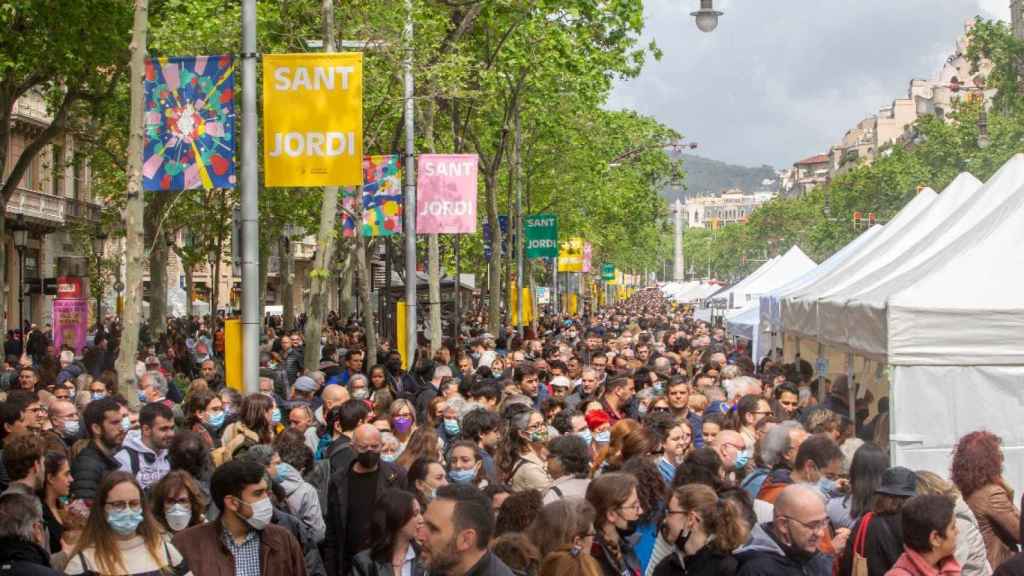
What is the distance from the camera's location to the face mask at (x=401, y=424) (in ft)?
37.1

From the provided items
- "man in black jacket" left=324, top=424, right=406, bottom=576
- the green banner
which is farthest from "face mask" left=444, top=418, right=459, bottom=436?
the green banner

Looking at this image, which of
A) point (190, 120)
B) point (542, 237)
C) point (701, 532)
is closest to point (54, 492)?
point (701, 532)

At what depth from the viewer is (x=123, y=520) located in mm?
6691

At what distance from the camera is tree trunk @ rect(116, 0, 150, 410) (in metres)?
14.5

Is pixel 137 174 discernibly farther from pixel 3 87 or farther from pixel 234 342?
pixel 3 87

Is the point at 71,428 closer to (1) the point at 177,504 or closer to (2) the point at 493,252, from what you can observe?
(1) the point at 177,504

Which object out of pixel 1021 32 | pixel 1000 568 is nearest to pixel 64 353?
pixel 1000 568

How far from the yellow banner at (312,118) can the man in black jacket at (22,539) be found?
26.6 feet

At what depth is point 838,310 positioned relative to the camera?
14.1 meters

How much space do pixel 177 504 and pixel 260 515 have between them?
2.53 feet

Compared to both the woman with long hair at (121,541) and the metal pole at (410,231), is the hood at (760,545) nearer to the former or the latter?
the woman with long hair at (121,541)

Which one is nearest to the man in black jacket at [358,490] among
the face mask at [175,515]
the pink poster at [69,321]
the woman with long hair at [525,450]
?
the woman with long hair at [525,450]

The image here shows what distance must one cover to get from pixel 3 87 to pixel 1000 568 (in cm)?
2667

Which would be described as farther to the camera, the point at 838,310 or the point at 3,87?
the point at 3,87
